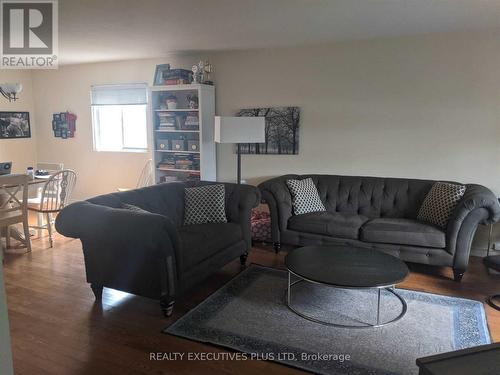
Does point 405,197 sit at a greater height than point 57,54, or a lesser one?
lesser

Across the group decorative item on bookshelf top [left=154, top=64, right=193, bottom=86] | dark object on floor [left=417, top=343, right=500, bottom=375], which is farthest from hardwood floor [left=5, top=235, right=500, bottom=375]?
decorative item on bookshelf top [left=154, top=64, right=193, bottom=86]

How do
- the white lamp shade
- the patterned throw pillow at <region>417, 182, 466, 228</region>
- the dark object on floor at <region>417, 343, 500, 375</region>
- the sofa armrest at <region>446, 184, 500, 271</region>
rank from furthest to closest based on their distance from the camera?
the white lamp shade
the patterned throw pillow at <region>417, 182, 466, 228</region>
the sofa armrest at <region>446, 184, 500, 271</region>
the dark object on floor at <region>417, 343, 500, 375</region>

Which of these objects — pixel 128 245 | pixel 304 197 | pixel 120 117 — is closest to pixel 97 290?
pixel 128 245

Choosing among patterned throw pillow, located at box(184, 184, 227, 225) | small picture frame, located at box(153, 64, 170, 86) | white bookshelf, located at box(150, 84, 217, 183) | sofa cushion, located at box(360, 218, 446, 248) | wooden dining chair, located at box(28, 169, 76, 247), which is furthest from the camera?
small picture frame, located at box(153, 64, 170, 86)

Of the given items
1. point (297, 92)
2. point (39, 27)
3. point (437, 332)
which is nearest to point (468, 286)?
point (437, 332)

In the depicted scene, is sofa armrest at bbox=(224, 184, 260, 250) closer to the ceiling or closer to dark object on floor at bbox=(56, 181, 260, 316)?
dark object on floor at bbox=(56, 181, 260, 316)

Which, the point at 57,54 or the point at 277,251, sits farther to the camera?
the point at 57,54

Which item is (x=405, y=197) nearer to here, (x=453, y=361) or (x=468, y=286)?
(x=468, y=286)

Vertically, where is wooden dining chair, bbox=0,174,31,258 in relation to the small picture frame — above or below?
below

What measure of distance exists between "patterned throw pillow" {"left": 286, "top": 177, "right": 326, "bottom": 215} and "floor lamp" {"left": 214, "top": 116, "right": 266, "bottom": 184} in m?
0.64

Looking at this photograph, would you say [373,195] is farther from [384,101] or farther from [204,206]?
[204,206]

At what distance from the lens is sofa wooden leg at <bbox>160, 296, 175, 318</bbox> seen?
285cm

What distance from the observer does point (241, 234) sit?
3830 millimetres

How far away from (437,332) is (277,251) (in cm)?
197
